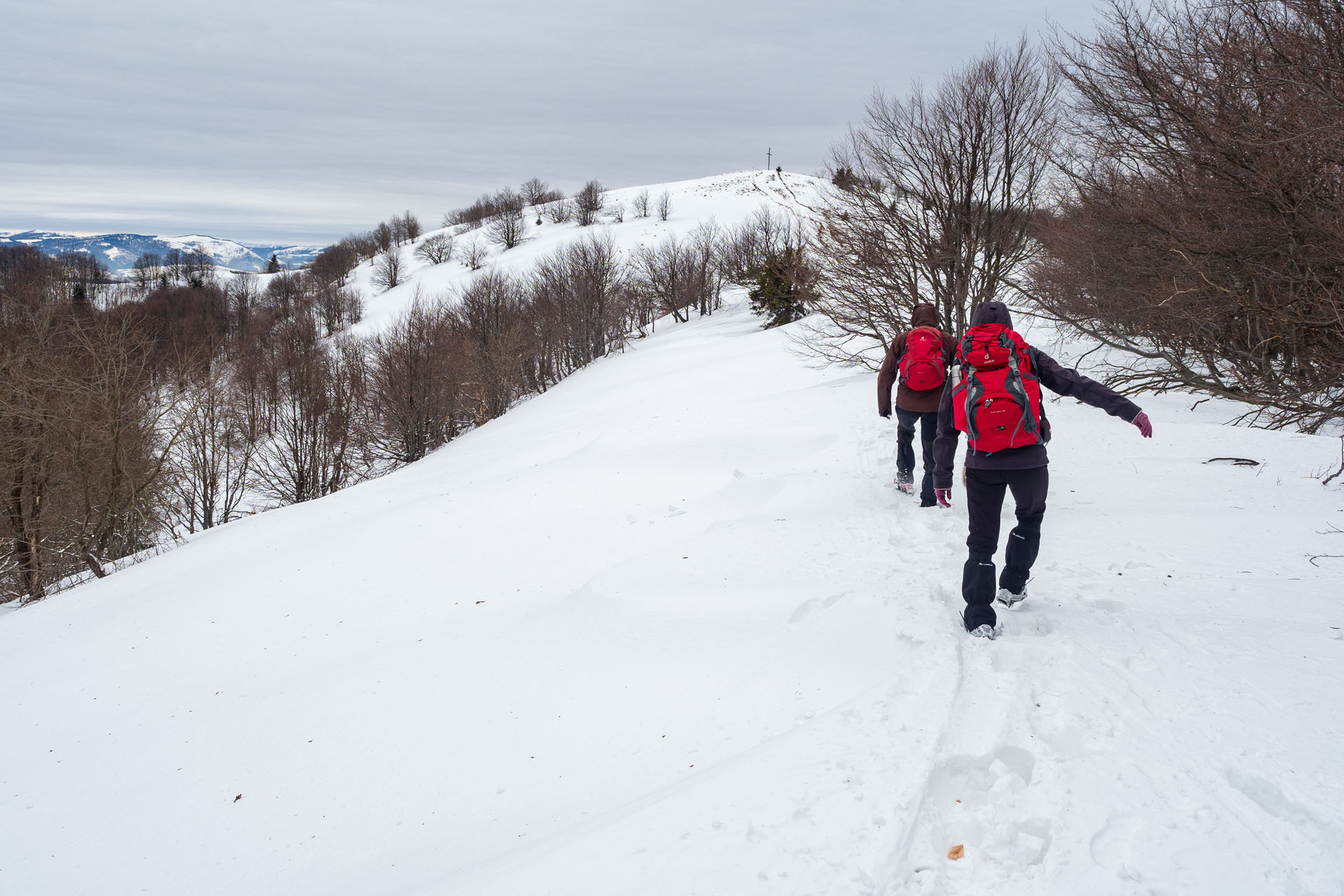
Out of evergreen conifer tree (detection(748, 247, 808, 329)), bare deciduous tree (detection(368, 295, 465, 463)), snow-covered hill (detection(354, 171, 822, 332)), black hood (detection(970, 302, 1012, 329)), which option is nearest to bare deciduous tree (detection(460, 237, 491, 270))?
snow-covered hill (detection(354, 171, 822, 332))

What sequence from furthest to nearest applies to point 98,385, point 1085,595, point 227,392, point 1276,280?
point 227,392 < point 98,385 < point 1276,280 < point 1085,595

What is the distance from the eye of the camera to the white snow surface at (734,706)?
224cm

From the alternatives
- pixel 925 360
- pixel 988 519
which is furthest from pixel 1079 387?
pixel 925 360

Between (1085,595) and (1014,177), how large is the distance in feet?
35.3

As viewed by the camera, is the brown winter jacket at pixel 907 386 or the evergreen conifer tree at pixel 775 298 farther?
the evergreen conifer tree at pixel 775 298

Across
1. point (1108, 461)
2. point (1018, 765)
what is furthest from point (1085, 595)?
point (1108, 461)

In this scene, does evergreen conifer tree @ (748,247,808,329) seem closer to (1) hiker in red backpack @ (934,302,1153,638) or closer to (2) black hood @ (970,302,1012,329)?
(2) black hood @ (970,302,1012,329)

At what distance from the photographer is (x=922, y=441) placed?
6.13 meters

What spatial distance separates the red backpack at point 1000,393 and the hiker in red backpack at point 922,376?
209 cm

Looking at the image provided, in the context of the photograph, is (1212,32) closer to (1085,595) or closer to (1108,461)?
(1108,461)

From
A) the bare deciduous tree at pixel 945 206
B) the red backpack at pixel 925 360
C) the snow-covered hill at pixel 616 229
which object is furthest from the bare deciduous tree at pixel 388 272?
the red backpack at pixel 925 360

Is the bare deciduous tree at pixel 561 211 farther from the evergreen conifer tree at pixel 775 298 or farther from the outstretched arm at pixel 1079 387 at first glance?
the outstretched arm at pixel 1079 387

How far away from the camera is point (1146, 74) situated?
9586 millimetres

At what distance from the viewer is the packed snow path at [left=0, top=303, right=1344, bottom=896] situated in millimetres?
2244
